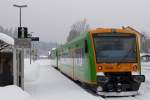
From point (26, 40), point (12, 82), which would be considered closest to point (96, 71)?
point (26, 40)

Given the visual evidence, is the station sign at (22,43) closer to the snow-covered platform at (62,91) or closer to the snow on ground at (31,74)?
the snow-covered platform at (62,91)

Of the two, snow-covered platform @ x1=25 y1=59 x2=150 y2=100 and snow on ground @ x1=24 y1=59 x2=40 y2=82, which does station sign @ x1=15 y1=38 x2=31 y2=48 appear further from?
snow on ground @ x1=24 y1=59 x2=40 y2=82

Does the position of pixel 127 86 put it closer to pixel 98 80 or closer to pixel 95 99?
pixel 98 80

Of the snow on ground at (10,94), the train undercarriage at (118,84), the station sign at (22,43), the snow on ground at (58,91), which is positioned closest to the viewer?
Answer: the snow on ground at (10,94)

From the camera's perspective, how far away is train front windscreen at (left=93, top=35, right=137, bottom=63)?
17344 mm

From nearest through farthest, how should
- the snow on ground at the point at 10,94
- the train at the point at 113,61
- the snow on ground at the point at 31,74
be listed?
the snow on ground at the point at 10,94 < the train at the point at 113,61 < the snow on ground at the point at 31,74

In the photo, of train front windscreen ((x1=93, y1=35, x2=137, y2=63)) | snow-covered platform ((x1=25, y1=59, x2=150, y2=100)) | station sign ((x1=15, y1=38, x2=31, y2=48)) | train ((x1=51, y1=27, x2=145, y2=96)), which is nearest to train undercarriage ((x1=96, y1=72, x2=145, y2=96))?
train ((x1=51, y1=27, x2=145, y2=96))

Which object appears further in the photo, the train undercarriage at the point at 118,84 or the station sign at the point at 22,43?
the station sign at the point at 22,43

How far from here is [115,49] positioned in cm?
1759

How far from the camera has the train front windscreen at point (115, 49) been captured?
56.9 ft

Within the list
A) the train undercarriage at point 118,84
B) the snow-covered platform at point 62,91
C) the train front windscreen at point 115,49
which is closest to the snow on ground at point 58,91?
the snow-covered platform at point 62,91

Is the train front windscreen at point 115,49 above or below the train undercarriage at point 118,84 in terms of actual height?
above

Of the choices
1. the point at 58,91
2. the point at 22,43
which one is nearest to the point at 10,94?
the point at 22,43

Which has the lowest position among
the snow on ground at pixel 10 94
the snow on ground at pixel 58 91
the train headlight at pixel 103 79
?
the snow on ground at pixel 58 91
